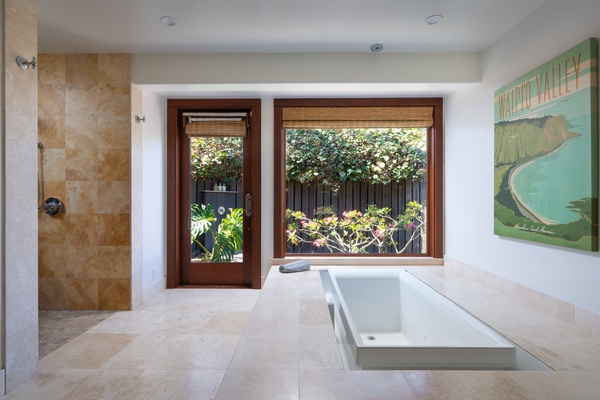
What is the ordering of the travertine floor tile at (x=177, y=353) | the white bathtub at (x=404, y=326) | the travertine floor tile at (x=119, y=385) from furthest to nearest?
the travertine floor tile at (x=177, y=353) < the travertine floor tile at (x=119, y=385) < the white bathtub at (x=404, y=326)

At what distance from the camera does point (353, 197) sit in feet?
11.2

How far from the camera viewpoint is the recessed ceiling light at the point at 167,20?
7.19 feet

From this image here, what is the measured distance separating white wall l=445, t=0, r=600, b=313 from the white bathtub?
531mm

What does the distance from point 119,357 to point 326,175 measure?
7.63 ft

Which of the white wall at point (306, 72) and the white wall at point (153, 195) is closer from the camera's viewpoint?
the white wall at point (306, 72)

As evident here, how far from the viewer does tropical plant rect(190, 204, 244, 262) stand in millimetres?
3512

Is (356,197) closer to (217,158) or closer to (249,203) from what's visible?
(249,203)

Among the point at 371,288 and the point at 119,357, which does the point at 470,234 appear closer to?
the point at 371,288

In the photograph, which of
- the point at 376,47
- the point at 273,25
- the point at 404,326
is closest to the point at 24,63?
the point at 273,25

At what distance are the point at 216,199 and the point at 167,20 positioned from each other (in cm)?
179

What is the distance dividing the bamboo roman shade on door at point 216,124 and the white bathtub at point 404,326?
1720mm

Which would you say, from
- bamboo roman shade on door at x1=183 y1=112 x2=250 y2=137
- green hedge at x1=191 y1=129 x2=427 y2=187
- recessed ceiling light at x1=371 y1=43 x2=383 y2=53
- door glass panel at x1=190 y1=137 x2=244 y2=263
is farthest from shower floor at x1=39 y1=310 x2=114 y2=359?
recessed ceiling light at x1=371 y1=43 x2=383 y2=53

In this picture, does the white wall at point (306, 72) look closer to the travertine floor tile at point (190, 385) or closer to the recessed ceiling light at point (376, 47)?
the recessed ceiling light at point (376, 47)

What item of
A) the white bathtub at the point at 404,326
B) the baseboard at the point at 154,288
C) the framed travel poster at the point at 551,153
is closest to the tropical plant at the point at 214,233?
the baseboard at the point at 154,288
